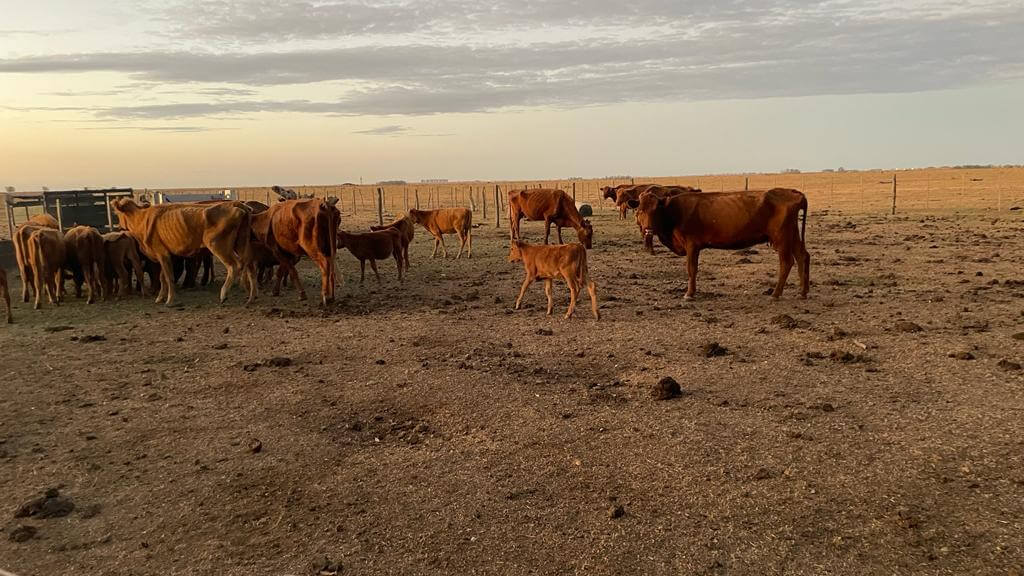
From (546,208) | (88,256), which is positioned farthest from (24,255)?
(546,208)

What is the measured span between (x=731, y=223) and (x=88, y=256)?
37.8 ft

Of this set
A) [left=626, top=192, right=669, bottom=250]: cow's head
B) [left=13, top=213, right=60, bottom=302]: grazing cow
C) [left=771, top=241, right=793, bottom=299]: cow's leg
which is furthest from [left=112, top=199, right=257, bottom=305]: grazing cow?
[left=771, top=241, right=793, bottom=299]: cow's leg

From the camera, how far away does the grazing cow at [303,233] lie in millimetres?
11758

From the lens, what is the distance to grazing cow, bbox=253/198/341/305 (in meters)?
11.8

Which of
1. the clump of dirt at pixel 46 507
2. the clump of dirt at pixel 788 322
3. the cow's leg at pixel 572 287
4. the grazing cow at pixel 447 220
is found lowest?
the clump of dirt at pixel 46 507

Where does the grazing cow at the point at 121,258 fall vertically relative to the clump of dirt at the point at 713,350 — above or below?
above

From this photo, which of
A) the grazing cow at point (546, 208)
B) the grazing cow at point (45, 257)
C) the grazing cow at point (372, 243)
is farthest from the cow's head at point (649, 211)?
the grazing cow at point (45, 257)

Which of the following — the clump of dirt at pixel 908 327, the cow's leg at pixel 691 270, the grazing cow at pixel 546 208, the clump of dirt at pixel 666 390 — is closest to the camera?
the clump of dirt at pixel 666 390

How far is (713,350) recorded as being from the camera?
26.2 feet

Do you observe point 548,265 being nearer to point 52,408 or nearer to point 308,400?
point 308,400

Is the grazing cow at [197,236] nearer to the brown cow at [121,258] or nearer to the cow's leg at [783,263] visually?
the brown cow at [121,258]

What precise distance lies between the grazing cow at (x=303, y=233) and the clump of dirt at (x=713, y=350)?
6.56 metres

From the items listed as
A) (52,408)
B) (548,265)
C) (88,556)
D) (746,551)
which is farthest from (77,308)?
(746,551)

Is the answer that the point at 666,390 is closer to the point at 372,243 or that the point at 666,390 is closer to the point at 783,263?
the point at 783,263
